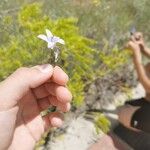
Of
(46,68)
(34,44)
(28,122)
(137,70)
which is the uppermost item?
(46,68)

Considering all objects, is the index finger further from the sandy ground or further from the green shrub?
the sandy ground

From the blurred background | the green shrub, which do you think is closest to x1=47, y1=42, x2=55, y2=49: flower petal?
the blurred background

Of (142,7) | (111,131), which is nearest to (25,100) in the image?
(111,131)

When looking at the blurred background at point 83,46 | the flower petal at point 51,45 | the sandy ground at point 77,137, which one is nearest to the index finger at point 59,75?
the flower petal at point 51,45

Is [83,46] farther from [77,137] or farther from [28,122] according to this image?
[28,122]

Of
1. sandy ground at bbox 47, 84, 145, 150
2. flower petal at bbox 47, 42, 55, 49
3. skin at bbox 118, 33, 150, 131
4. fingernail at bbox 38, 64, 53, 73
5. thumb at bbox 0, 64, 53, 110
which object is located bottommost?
sandy ground at bbox 47, 84, 145, 150

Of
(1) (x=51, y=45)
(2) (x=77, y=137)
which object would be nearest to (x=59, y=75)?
(1) (x=51, y=45)
